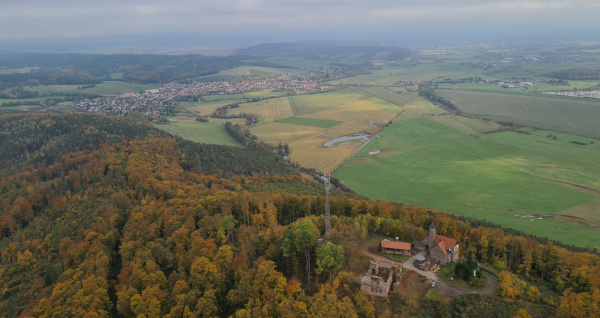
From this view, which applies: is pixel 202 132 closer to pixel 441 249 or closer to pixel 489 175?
pixel 489 175

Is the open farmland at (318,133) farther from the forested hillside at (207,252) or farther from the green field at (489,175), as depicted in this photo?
the forested hillside at (207,252)

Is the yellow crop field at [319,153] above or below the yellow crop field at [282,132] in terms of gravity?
below

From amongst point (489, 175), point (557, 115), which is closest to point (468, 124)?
point (557, 115)

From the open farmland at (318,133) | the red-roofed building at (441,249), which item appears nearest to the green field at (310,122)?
the open farmland at (318,133)

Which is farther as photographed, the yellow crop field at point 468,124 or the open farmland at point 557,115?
the yellow crop field at point 468,124

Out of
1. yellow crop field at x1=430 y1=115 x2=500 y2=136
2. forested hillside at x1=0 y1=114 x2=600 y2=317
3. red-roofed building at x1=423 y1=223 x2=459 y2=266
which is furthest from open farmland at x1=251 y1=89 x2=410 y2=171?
red-roofed building at x1=423 y1=223 x2=459 y2=266

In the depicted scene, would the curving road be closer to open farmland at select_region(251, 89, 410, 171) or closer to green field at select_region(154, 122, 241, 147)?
open farmland at select_region(251, 89, 410, 171)

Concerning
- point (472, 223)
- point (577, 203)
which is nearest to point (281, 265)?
point (472, 223)
